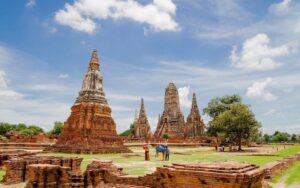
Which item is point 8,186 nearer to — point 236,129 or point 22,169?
point 22,169

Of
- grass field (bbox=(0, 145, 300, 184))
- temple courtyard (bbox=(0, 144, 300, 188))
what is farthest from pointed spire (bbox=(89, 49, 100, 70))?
grass field (bbox=(0, 145, 300, 184))

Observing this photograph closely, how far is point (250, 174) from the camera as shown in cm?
564

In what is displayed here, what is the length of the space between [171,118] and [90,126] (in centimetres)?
4437

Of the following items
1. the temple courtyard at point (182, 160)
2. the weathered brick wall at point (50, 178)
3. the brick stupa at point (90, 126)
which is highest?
the brick stupa at point (90, 126)

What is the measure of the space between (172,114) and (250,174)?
2472 inches

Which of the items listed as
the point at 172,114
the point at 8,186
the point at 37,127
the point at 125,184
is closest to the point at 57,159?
the point at 8,186

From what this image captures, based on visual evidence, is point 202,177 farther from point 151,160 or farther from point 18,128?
point 18,128

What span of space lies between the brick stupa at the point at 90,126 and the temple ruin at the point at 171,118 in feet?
132

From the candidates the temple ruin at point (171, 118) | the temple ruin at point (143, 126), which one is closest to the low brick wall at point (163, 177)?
the temple ruin at point (171, 118)

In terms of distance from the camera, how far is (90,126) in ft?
82.1

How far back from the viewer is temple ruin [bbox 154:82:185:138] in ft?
217

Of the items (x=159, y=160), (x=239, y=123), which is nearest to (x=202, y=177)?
(x=159, y=160)

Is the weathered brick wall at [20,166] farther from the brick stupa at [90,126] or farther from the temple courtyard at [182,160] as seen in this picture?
the brick stupa at [90,126]

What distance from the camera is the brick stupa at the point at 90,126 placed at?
23784 mm
